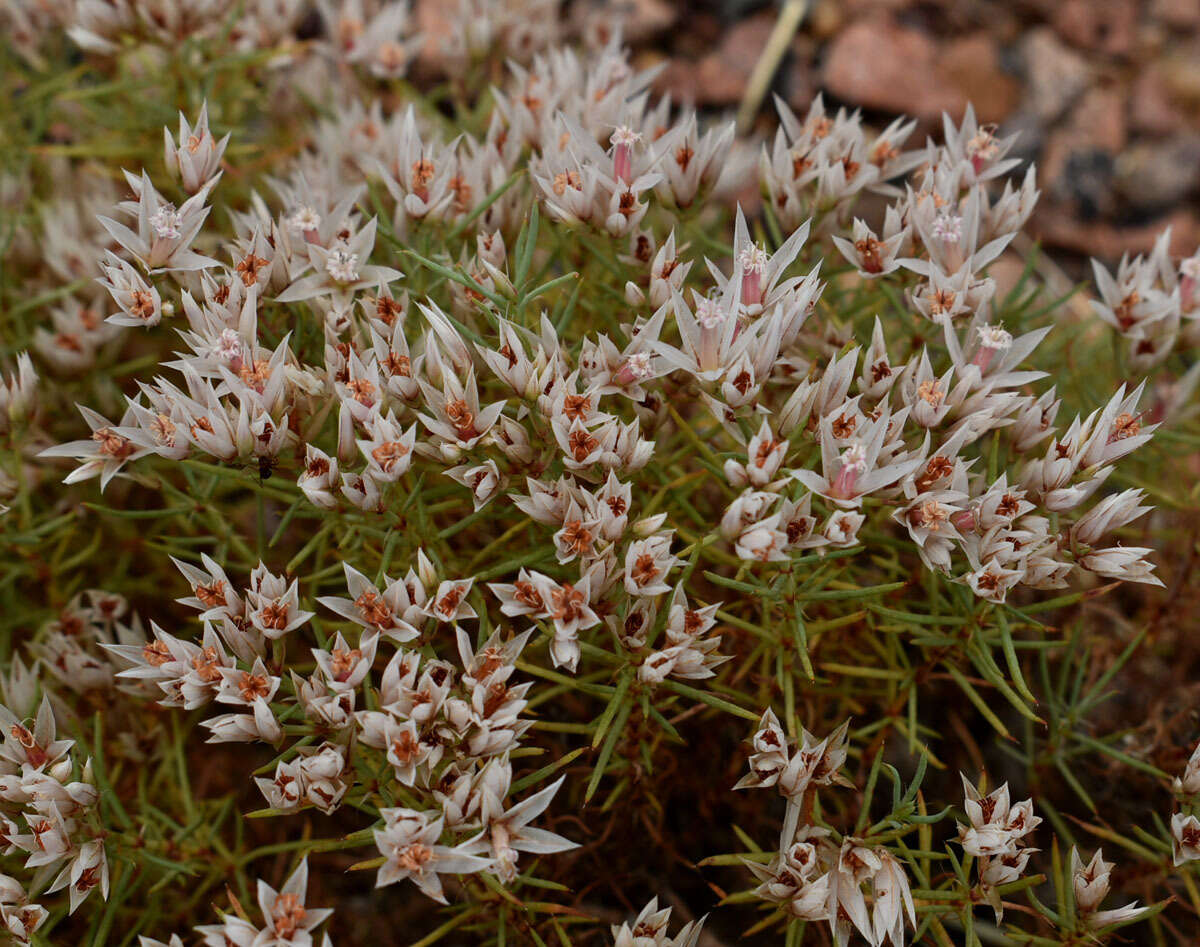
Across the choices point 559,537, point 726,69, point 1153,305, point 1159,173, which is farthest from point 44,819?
point 1159,173

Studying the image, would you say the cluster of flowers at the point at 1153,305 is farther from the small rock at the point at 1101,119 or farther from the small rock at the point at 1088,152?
the small rock at the point at 1101,119

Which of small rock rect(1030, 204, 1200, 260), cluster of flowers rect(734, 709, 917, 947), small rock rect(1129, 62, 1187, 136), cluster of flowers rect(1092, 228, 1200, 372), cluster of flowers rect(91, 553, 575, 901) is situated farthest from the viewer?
small rock rect(1129, 62, 1187, 136)

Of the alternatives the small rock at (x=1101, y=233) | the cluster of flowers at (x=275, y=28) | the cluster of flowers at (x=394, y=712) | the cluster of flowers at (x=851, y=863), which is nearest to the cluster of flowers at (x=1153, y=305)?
the cluster of flowers at (x=851, y=863)

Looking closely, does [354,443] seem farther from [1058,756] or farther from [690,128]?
[1058,756]

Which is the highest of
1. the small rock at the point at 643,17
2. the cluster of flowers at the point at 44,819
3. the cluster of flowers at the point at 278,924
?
the small rock at the point at 643,17

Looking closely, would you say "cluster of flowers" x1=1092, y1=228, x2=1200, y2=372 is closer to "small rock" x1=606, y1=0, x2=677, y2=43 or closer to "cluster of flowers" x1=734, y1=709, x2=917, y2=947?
"cluster of flowers" x1=734, y1=709, x2=917, y2=947

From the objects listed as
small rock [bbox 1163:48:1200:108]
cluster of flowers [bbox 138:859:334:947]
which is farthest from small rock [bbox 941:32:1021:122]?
cluster of flowers [bbox 138:859:334:947]

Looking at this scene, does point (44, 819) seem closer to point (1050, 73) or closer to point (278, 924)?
point (278, 924)
